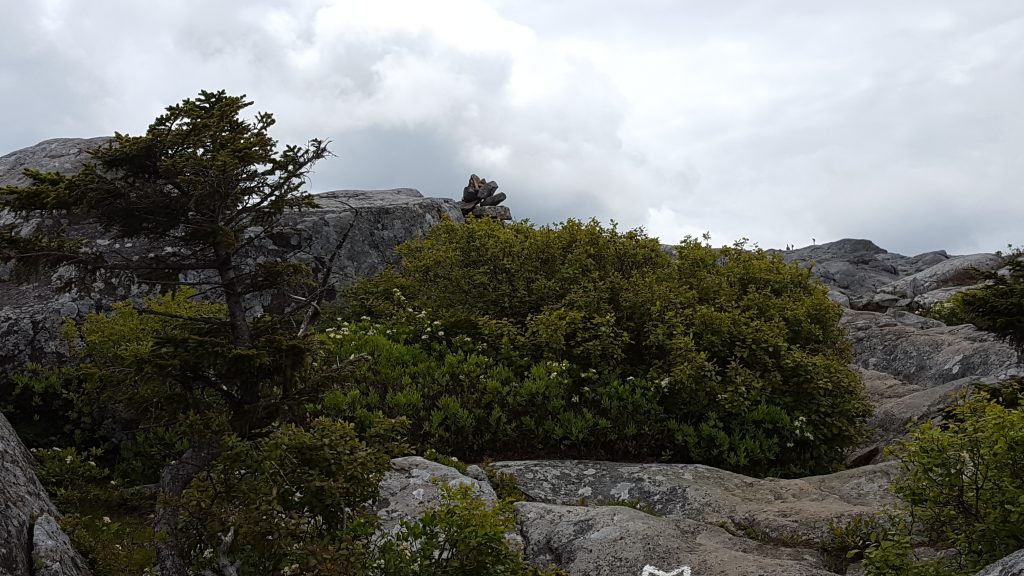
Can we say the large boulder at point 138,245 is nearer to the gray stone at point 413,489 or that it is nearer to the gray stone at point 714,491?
the gray stone at point 413,489

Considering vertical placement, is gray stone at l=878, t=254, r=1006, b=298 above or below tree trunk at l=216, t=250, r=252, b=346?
above

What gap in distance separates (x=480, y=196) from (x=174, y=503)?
17652 mm

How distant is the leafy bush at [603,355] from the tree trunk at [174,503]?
2.99 metres

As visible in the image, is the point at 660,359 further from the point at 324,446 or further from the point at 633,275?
the point at 324,446

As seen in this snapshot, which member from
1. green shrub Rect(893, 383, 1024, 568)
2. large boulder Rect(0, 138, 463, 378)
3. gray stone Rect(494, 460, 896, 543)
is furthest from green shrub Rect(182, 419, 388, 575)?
green shrub Rect(893, 383, 1024, 568)

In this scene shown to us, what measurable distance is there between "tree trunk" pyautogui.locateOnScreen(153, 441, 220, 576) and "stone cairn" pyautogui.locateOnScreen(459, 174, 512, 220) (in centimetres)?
1614

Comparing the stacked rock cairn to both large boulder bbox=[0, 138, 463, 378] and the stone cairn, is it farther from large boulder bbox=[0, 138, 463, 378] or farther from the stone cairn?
large boulder bbox=[0, 138, 463, 378]

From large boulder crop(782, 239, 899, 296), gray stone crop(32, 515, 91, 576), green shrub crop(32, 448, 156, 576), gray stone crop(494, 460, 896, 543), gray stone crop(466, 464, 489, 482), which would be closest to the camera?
gray stone crop(32, 515, 91, 576)

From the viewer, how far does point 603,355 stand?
9.95 metres

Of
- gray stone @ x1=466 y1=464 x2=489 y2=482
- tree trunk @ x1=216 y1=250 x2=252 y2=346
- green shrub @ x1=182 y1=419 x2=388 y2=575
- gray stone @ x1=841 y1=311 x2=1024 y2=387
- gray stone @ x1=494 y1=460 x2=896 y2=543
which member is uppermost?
tree trunk @ x1=216 y1=250 x2=252 y2=346

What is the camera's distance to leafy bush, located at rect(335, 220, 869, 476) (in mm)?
8914

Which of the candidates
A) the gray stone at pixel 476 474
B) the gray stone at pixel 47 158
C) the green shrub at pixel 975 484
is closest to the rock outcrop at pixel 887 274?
the green shrub at pixel 975 484

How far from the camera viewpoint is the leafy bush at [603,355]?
8914mm

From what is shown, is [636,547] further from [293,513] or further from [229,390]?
[229,390]
